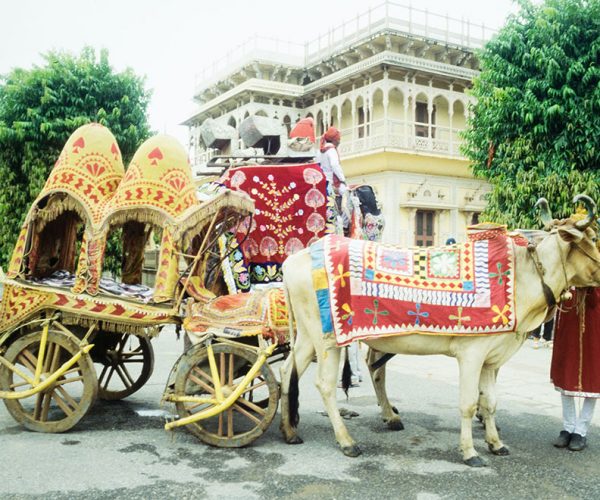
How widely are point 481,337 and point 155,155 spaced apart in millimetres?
3524

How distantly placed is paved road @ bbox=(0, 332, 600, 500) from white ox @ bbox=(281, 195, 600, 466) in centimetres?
27

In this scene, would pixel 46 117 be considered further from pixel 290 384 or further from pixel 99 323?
pixel 290 384

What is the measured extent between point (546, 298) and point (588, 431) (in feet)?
5.94

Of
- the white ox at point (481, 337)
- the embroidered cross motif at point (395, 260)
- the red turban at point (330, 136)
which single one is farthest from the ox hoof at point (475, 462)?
the red turban at point (330, 136)

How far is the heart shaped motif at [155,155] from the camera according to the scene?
589 centimetres

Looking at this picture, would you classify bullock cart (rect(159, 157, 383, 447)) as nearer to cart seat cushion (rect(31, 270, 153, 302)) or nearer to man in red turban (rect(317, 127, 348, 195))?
man in red turban (rect(317, 127, 348, 195))

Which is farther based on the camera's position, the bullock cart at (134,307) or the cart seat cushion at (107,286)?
the cart seat cushion at (107,286)

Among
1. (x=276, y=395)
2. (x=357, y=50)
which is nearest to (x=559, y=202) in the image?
(x=276, y=395)

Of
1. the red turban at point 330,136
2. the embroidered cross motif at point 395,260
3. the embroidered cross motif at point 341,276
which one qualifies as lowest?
the embroidered cross motif at point 341,276

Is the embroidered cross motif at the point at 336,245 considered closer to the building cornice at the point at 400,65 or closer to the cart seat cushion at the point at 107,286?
the cart seat cushion at the point at 107,286

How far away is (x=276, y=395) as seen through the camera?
5.24 m

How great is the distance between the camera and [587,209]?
4719 mm

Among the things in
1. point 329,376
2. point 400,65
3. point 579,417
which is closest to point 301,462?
point 329,376

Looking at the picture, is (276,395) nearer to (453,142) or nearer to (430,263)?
(430,263)
